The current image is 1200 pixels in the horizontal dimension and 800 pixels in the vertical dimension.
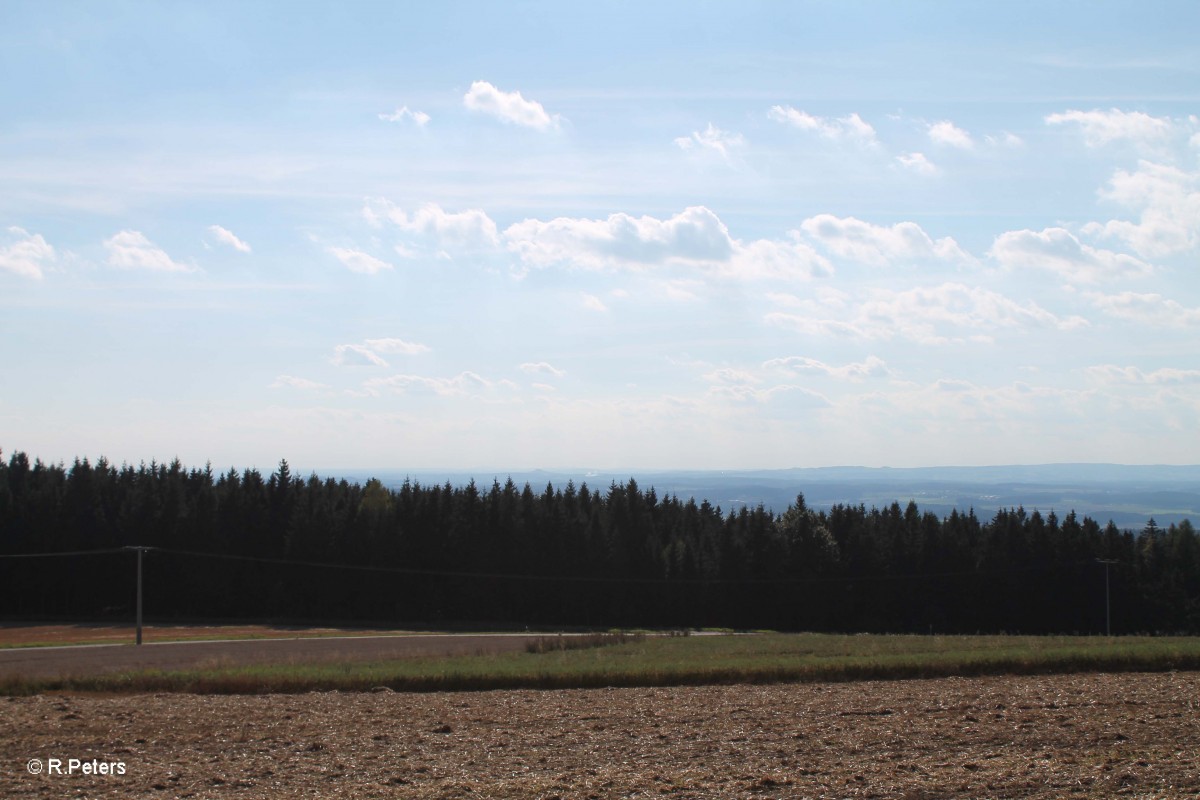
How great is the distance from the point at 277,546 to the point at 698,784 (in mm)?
76096

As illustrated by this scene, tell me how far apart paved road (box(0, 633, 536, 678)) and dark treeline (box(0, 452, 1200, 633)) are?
25.3 metres

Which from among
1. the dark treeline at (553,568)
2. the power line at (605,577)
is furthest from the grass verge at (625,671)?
the power line at (605,577)

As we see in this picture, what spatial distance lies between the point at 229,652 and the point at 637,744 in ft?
97.4

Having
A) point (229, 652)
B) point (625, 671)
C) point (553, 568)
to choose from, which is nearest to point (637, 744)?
point (625, 671)

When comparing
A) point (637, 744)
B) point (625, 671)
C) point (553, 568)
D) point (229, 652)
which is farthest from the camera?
point (553, 568)

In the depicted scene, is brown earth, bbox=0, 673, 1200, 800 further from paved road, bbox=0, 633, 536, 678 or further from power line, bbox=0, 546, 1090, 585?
power line, bbox=0, 546, 1090, 585

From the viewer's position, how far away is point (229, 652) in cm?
4156

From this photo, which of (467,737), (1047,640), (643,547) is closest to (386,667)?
(467,737)

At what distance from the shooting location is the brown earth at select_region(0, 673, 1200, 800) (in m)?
13.8

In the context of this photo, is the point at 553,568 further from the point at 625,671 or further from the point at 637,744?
the point at 637,744

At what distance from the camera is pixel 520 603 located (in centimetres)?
7912

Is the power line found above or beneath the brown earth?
beneath

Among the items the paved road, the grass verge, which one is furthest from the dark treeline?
the grass verge

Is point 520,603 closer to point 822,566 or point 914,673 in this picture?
point 822,566
